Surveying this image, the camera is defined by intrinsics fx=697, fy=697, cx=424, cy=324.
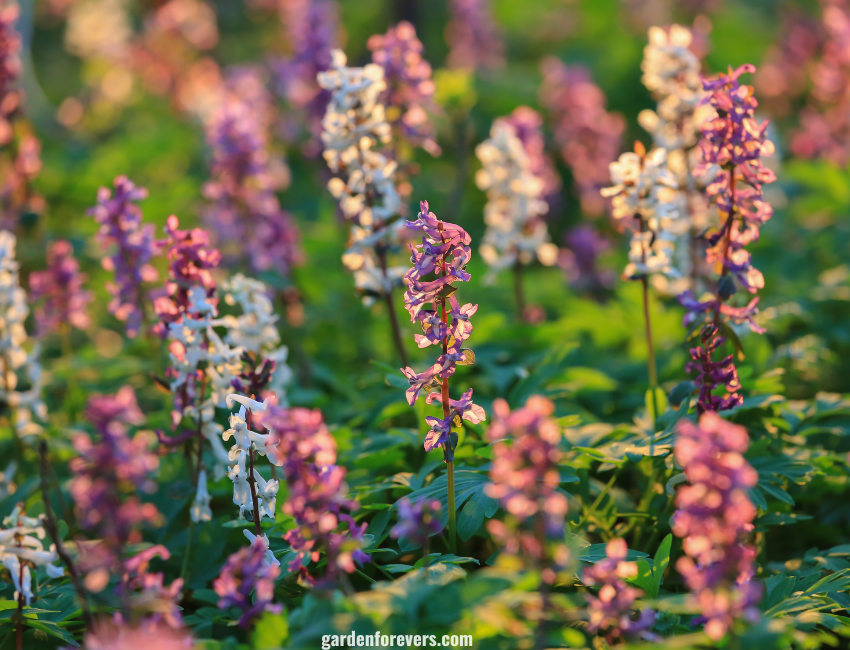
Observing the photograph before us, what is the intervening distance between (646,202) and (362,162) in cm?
153

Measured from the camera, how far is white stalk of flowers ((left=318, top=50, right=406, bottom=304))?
12.2 feet

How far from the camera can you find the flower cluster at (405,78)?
443cm

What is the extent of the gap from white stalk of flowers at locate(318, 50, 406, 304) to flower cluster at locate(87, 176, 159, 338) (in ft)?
3.48

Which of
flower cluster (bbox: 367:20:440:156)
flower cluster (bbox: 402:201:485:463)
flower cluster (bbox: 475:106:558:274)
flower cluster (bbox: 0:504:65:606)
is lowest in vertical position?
flower cluster (bbox: 0:504:65:606)

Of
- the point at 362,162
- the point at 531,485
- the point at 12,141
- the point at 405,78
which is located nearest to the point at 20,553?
the point at 531,485

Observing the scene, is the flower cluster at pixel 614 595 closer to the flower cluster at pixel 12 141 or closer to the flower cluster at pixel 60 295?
the flower cluster at pixel 60 295

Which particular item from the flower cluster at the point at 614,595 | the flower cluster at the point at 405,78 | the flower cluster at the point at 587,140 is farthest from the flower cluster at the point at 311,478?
the flower cluster at the point at 587,140

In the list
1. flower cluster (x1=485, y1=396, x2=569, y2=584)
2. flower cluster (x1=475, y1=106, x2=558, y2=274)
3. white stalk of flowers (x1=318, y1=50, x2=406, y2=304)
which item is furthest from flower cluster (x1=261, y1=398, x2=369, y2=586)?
flower cluster (x1=475, y1=106, x2=558, y2=274)

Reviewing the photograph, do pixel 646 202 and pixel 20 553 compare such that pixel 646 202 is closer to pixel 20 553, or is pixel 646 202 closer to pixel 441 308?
pixel 441 308

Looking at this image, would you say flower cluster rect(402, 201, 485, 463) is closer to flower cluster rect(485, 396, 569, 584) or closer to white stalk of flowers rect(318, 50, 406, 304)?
flower cluster rect(485, 396, 569, 584)

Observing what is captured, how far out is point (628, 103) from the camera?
424 inches

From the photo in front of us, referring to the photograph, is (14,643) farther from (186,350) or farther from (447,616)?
(447,616)

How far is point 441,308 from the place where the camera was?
9.09ft

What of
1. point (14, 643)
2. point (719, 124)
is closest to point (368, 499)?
point (14, 643)
